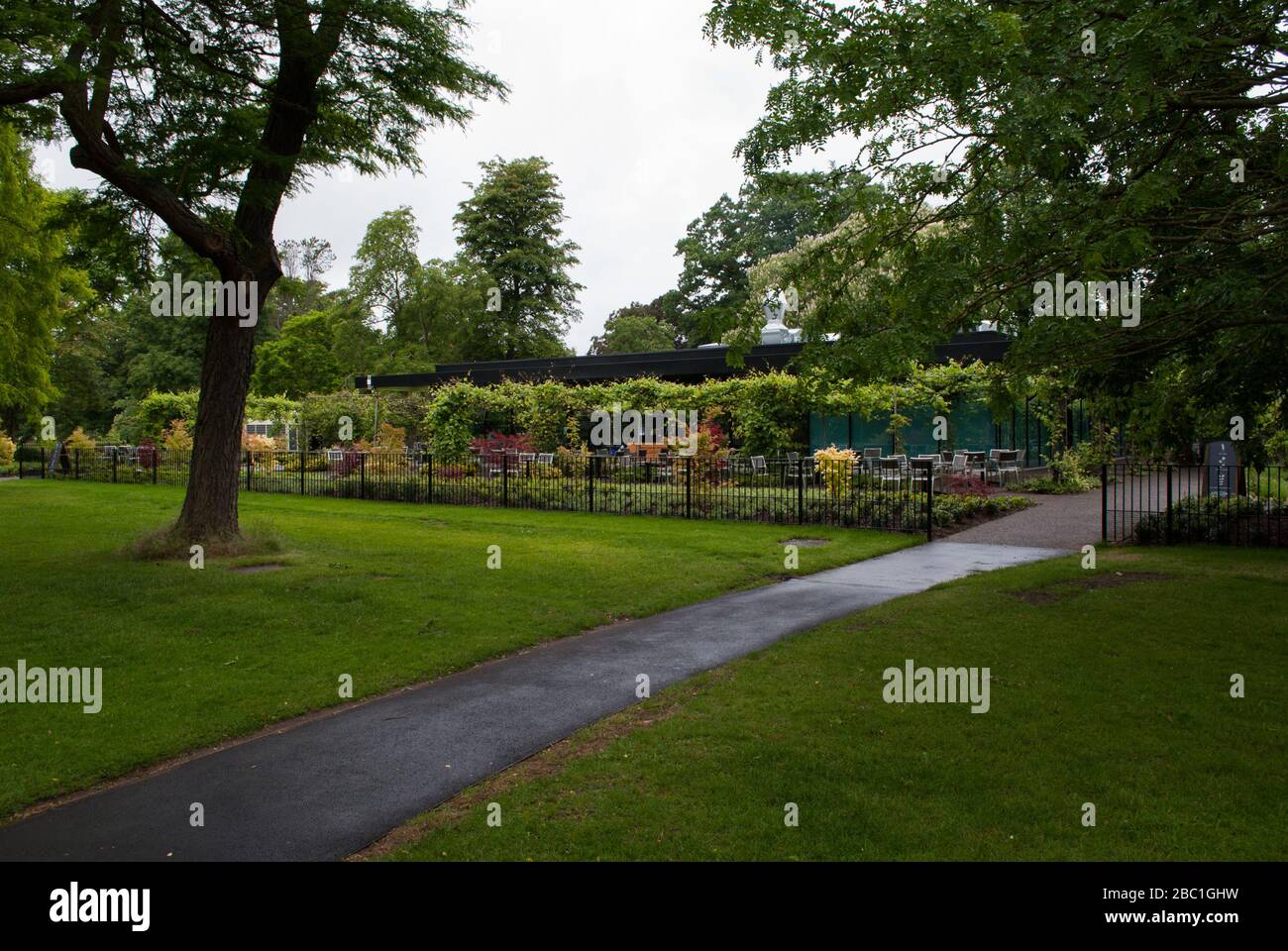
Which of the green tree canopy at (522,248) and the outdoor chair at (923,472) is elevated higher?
the green tree canopy at (522,248)

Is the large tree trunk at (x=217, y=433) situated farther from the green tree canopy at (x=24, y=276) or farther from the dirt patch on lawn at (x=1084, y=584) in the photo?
the green tree canopy at (x=24, y=276)

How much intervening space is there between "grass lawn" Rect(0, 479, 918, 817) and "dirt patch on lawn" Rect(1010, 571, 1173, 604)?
3.10m

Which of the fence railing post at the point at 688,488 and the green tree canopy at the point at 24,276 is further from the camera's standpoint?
the green tree canopy at the point at 24,276

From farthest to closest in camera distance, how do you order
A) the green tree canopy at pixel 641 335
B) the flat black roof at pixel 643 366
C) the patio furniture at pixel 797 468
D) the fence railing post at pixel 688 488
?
the green tree canopy at pixel 641 335, the flat black roof at pixel 643 366, the patio furniture at pixel 797 468, the fence railing post at pixel 688 488

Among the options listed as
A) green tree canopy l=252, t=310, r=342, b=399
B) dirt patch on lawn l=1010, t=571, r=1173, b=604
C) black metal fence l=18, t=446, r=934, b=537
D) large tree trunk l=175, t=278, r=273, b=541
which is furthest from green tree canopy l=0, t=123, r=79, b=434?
green tree canopy l=252, t=310, r=342, b=399

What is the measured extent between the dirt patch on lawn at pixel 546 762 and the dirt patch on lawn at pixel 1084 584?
4747mm

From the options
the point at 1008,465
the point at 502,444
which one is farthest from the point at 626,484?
the point at 1008,465

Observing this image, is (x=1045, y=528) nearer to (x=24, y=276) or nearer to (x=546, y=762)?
(x=546, y=762)

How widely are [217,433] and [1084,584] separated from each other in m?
11.8

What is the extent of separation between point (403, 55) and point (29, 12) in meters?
5.02

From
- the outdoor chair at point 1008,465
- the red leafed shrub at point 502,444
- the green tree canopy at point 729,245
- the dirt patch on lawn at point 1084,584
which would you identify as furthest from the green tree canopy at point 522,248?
the dirt patch on lawn at point 1084,584

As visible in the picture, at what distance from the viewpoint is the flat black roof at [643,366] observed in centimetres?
2769

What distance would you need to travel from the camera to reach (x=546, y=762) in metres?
5.58

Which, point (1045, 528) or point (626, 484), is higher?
point (626, 484)
